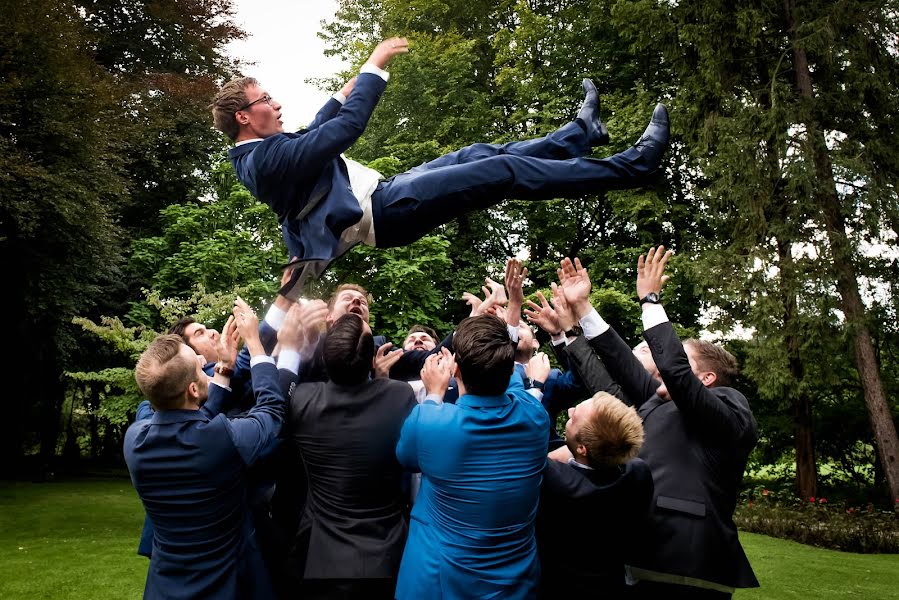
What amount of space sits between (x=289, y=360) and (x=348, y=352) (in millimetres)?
513

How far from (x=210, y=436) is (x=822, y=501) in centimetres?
1350

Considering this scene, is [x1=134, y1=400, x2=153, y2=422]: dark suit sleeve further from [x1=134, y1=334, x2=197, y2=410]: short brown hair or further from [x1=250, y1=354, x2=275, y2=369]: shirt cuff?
[x1=250, y1=354, x2=275, y2=369]: shirt cuff

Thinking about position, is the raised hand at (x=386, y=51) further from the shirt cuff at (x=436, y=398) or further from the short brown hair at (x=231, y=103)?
the shirt cuff at (x=436, y=398)

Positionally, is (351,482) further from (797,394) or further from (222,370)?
(797,394)

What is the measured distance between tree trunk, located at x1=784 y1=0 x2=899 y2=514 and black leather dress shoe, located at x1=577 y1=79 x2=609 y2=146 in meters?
9.95

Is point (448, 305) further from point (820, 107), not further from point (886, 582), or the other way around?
point (886, 582)

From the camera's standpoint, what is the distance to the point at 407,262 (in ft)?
47.1

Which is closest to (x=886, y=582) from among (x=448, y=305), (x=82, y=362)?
(x=448, y=305)

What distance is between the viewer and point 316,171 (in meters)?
3.45

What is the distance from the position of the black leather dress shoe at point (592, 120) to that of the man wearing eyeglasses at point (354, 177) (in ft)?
1.16

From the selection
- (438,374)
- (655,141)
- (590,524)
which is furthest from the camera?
(655,141)

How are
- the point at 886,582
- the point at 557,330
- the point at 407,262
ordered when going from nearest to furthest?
the point at 557,330, the point at 886,582, the point at 407,262

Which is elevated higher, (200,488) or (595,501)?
(595,501)

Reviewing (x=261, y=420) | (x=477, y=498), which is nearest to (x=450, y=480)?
(x=477, y=498)
